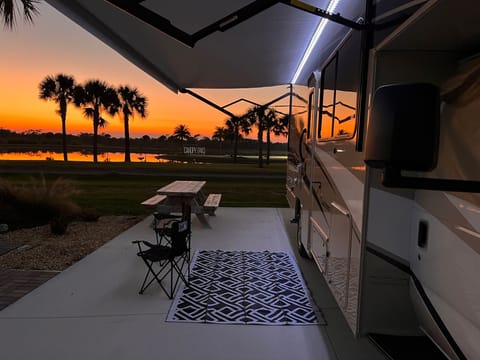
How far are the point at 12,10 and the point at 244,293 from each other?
5425 mm

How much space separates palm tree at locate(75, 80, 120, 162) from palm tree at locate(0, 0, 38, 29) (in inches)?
582

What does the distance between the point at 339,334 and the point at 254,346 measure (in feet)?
2.50

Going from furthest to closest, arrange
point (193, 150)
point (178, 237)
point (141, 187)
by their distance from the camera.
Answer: point (193, 150) < point (141, 187) < point (178, 237)

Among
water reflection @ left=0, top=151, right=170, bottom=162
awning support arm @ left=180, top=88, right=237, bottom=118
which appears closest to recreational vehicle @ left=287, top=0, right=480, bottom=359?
awning support arm @ left=180, top=88, right=237, bottom=118

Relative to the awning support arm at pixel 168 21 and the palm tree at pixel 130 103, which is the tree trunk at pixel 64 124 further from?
the awning support arm at pixel 168 21

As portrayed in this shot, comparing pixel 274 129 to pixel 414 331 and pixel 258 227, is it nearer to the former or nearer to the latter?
pixel 258 227

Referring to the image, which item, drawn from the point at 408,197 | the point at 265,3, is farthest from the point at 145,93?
the point at 408,197

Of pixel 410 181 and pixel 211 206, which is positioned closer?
pixel 410 181

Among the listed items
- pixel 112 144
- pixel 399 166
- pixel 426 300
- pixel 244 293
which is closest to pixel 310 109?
pixel 244 293

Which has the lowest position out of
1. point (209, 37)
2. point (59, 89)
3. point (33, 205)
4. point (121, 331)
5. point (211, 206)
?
point (121, 331)

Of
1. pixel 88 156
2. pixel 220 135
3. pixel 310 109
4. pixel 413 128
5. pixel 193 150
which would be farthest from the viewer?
pixel 220 135

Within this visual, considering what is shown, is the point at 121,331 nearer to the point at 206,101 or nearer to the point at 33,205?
the point at 33,205

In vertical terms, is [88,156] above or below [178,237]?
above

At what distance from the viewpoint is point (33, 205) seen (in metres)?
6.70
